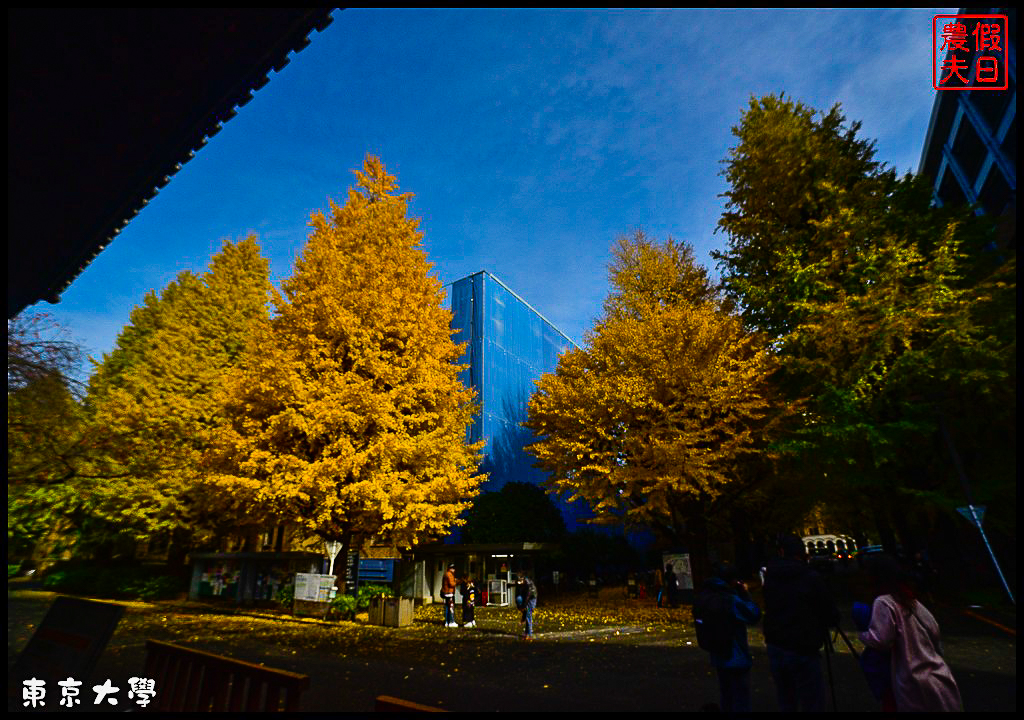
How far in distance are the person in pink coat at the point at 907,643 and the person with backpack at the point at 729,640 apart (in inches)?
47.0

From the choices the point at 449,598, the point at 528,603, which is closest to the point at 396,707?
the point at 528,603

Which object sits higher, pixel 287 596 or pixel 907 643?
pixel 907 643

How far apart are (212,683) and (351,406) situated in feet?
36.3

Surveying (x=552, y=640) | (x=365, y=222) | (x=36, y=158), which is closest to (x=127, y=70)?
(x=36, y=158)

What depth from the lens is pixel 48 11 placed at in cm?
350

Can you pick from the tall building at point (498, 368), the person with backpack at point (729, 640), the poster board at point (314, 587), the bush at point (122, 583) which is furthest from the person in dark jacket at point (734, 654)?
the bush at point (122, 583)

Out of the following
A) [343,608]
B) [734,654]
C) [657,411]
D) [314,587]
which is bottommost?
[343,608]

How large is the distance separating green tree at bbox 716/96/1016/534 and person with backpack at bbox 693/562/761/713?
9570 millimetres

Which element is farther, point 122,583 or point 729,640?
point 122,583

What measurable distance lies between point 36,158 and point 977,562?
31144 millimetres

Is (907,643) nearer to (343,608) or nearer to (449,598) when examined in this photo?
(449,598)

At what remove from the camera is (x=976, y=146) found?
25000mm

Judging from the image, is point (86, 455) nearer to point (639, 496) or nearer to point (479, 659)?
point (479, 659)

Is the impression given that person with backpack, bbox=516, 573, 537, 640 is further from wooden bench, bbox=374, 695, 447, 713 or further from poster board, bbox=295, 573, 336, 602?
wooden bench, bbox=374, 695, 447, 713
